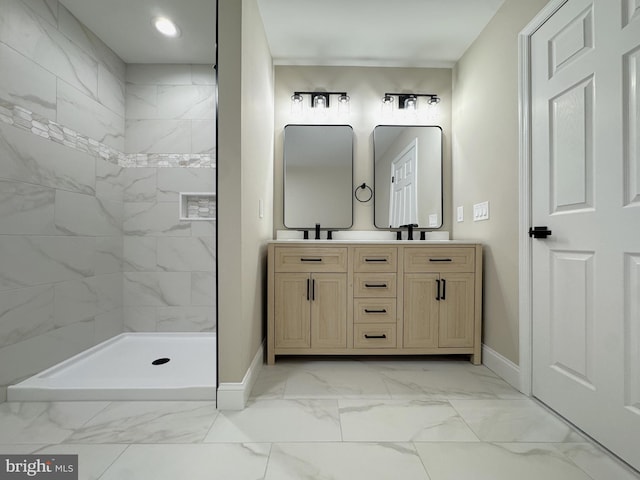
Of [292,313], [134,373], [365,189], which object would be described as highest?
[365,189]

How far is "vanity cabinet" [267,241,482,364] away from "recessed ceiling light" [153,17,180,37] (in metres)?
1.77

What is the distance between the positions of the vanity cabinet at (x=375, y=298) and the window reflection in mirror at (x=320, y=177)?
21.8 inches

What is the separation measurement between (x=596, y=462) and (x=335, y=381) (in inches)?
46.4

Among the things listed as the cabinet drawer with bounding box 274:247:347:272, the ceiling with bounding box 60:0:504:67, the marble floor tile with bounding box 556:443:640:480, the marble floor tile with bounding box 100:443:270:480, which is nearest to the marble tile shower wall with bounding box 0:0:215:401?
the ceiling with bounding box 60:0:504:67

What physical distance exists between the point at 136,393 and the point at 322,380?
103 cm

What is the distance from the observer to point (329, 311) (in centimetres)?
203

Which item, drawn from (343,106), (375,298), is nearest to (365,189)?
(343,106)

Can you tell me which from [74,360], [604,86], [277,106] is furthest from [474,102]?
[74,360]

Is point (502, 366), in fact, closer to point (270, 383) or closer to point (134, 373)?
point (270, 383)

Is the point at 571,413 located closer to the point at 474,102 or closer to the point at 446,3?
the point at 474,102

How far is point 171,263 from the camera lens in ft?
8.32

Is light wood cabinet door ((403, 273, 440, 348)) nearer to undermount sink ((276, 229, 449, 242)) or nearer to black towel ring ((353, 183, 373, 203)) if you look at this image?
undermount sink ((276, 229, 449, 242))

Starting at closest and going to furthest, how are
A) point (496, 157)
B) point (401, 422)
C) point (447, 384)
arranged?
point (401, 422), point (447, 384), point (496, 157)

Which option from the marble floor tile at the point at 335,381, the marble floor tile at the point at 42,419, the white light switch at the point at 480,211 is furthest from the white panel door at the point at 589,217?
the marble floor tile at the point at 42,419
